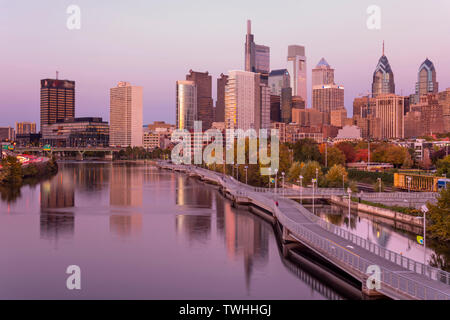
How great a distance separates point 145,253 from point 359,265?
18.2 m

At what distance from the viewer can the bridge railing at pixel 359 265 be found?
75.6 ft

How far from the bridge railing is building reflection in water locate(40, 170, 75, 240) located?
72.7 feet

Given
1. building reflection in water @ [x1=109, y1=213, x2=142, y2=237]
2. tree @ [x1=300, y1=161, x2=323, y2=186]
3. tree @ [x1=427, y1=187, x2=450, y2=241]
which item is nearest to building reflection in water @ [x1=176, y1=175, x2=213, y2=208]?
building reflection in water @ [x1=109, y1=213, x2=142, y2=237]

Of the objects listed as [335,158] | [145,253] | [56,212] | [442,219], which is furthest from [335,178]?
[145,253]

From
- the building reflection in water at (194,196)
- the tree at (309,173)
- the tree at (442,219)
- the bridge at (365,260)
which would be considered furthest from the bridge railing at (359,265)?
the tree at (309,173)

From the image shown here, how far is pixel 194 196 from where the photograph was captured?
80.1m

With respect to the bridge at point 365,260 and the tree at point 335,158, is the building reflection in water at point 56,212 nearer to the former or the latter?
the bridge at point 365,260

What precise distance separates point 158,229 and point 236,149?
60929 millimetres

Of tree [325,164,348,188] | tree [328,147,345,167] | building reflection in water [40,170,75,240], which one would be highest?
tree [328,147,345,167]

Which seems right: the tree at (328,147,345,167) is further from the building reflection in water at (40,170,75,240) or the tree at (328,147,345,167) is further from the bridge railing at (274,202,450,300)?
the bridge railing at (274,202,450,300)

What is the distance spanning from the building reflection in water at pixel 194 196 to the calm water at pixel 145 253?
1278 millimetres

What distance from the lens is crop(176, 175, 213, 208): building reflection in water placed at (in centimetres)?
7025

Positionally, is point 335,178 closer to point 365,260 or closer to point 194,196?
point 194,196
